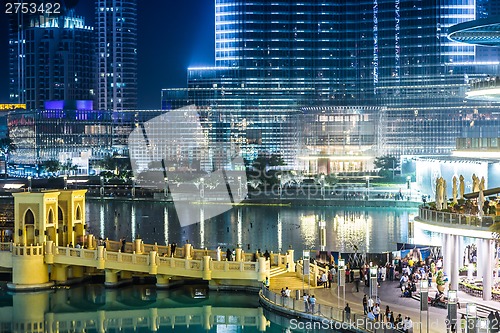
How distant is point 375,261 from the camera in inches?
2346

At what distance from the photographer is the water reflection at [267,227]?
102 metres

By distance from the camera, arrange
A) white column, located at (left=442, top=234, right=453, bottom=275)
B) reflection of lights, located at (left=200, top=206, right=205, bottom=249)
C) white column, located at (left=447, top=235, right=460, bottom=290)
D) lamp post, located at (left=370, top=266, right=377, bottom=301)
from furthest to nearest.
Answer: reflection of lights, located at (left=200, top=206, right=205, bottom=249), white column, located at (left=442, top=234, right=453, bottom=275), lamp post, located at (left=370, top=266, right=377, bottom=301), white column, located at (left=447, top=235, right=460, bottom=290)

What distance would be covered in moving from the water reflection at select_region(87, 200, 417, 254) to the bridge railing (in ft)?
118

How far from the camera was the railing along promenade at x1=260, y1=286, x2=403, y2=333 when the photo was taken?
4347 centimetres

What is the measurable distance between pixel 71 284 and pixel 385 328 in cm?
2665

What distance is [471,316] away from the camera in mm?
39000

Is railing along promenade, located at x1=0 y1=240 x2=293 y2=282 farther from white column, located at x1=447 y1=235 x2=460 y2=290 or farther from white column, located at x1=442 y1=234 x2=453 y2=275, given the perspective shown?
white column, located at x1=447 y1=235 x2=460 y2=290

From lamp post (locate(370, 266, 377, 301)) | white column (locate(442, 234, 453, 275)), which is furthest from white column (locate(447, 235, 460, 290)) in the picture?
lamp post (locate(370, 266, 377, 301))

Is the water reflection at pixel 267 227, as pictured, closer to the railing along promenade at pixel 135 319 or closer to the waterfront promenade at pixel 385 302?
the railing along promenade at pixel 135 319

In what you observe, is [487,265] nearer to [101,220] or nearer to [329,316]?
[329,316]

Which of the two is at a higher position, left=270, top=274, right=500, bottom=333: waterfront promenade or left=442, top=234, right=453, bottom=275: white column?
left=442, top=234, right=453, bottom=275: white column

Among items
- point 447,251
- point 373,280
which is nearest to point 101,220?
point 373,280

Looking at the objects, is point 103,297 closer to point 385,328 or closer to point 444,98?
point 385,328

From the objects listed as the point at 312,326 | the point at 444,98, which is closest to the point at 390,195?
the point at 444,98
